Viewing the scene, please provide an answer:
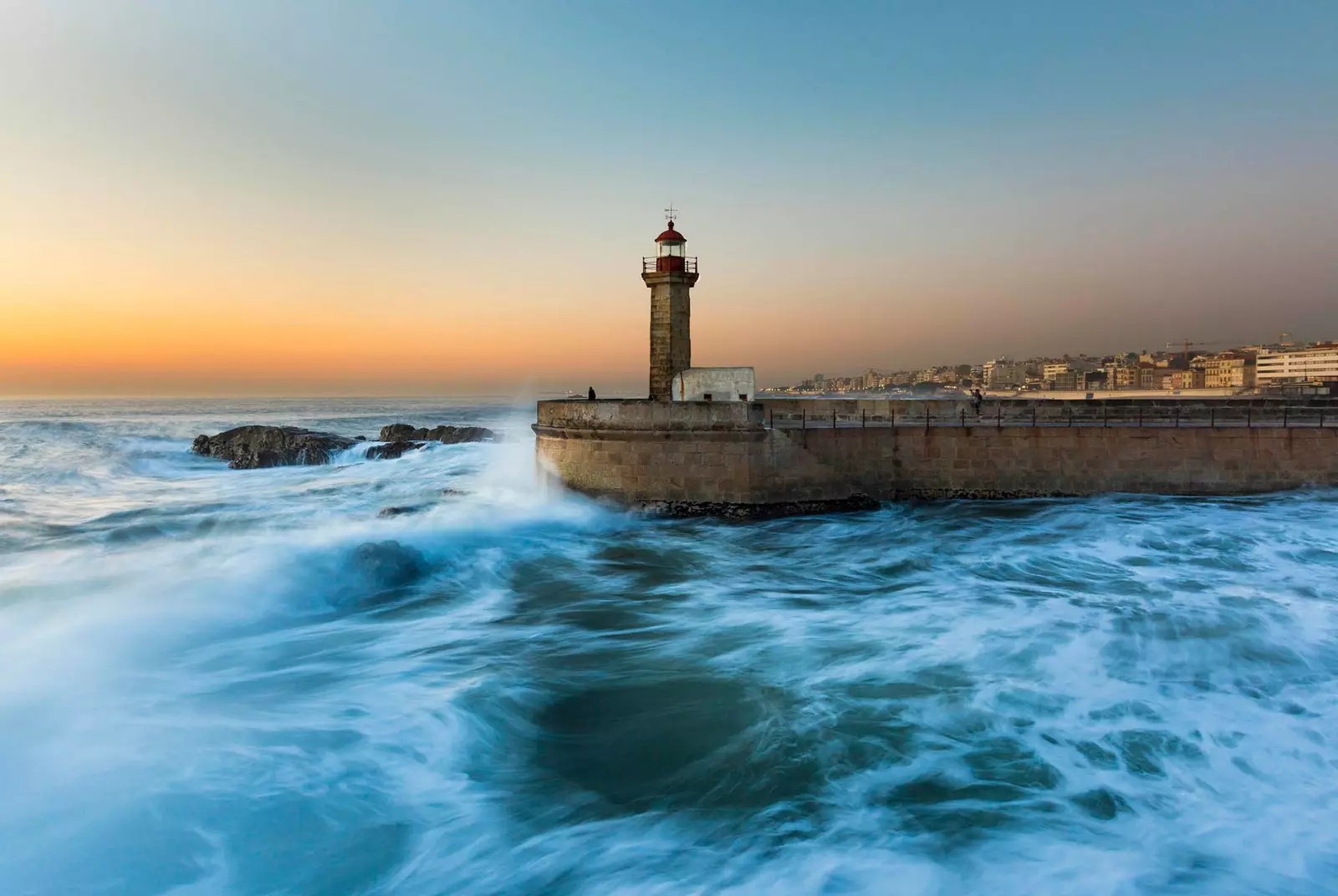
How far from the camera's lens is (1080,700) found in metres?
4.69

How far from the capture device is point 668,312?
45.1 feet

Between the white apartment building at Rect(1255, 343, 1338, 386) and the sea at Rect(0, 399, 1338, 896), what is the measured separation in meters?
91.7

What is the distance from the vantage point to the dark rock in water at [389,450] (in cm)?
2164

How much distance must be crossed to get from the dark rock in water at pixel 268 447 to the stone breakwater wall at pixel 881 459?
13.2 metres

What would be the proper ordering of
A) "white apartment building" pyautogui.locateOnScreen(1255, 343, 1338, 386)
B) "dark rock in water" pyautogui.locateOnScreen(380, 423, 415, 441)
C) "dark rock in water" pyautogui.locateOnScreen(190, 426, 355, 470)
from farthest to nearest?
1. "white apartment building" pyautogui.locateOnScreen(1255, 343, 1338, 386)
2. "dark rock in water" pyautogui.locateOnScreen(380, 423, 415, 441)
3. "dark rock in water" pyautogui.locateOnScreen(190, 426, 355, 470)

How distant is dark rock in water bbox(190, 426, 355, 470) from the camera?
21469mm

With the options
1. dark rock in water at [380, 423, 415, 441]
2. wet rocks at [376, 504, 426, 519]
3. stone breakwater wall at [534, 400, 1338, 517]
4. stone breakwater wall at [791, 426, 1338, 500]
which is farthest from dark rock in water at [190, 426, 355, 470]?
stone breakwater wall at [791, 426, 1338, 500]

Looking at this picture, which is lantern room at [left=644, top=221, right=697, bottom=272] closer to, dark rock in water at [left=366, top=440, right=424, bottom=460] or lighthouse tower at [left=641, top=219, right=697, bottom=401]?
lighthouse tower at [left=641, top=219, right=697, bottom=401]

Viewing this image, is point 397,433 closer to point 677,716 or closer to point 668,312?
point 668,312

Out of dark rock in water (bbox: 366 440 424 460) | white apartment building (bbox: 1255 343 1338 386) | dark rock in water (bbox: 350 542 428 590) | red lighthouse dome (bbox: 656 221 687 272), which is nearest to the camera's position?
dark rock in water (bbox: 350 542 428 590)

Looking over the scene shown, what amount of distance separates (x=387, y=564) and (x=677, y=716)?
479 centimetres

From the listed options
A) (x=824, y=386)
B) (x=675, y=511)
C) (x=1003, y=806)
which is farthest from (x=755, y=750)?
(x=824, y=386)

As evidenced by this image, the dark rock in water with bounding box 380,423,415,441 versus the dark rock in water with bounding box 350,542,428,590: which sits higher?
the dark rock in water with bounding box 380,423,415,441

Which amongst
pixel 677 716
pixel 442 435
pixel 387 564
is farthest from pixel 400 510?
pixel 442 435
